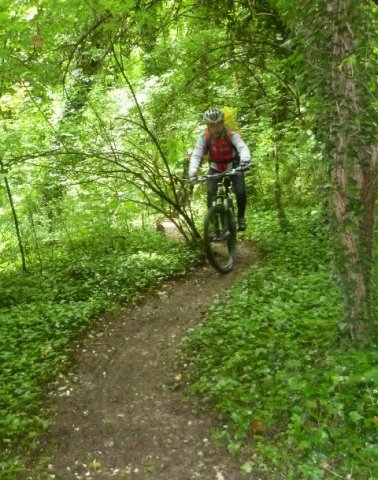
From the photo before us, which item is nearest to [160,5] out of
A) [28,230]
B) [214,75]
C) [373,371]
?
[214,75]

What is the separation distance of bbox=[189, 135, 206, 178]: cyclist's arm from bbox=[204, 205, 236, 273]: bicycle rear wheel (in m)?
0.68

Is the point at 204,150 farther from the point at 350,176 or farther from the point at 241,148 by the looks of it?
the point at 350,176

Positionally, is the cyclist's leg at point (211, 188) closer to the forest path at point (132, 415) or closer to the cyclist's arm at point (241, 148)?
the cyclist's arm at point (241, 148)

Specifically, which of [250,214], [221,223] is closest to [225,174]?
[221,223]

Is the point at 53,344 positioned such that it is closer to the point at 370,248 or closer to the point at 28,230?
the point at 370,248

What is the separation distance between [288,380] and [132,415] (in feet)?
5.15

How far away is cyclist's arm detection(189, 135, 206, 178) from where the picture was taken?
7332mm

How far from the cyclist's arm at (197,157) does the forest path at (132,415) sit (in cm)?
221

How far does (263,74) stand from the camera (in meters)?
9.60

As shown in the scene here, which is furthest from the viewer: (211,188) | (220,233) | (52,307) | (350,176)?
(220,233)

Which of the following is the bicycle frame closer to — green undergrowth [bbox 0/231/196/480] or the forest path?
green undergrowth [bbox 0/231/196/480]

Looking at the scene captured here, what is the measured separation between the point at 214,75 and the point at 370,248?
630 centimetres

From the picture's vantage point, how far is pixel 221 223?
7730 mm

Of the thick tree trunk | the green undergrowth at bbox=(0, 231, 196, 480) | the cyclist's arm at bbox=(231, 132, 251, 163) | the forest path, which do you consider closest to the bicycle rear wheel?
the green undergrowth at bbox=(0, 231, 196, 480)
